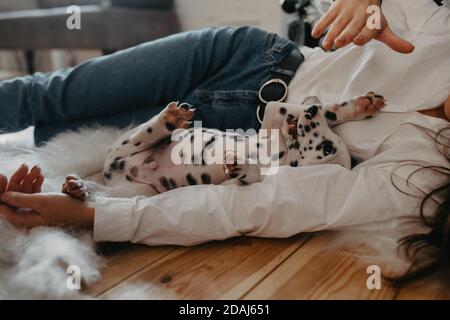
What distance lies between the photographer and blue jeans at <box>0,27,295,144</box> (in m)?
1.06

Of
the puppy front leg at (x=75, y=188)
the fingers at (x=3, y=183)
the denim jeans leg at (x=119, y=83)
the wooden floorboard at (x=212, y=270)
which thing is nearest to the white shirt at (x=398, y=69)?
the denim jeans leg at (x=119, y=83)

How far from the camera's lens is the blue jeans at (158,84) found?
1064 millimetres

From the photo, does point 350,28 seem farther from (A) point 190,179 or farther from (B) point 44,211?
(B) point 44,211

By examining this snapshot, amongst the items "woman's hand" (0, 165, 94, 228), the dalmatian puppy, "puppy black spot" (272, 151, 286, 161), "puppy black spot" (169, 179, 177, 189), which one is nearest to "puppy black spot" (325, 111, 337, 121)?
the dalmatian puppy

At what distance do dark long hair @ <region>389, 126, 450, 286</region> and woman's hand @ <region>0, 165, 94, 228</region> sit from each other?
0.56 meters

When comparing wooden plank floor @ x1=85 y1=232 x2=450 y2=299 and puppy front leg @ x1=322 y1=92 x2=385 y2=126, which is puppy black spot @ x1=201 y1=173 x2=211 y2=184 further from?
puppy front leg @ x1=322 y1=92 x2=385 y2=126

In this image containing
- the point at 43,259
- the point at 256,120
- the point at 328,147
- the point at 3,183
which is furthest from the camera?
the point at 256,120

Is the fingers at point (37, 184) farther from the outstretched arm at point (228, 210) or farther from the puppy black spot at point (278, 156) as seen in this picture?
the puppy black spot at point (278, 156)

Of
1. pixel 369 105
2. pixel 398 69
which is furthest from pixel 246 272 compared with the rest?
pixel 398 69

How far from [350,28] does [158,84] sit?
1.63 feet

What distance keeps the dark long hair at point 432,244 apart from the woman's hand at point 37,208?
56cm

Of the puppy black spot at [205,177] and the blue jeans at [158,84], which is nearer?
the puppy black spot at [205,177]

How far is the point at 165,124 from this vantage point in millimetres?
917
